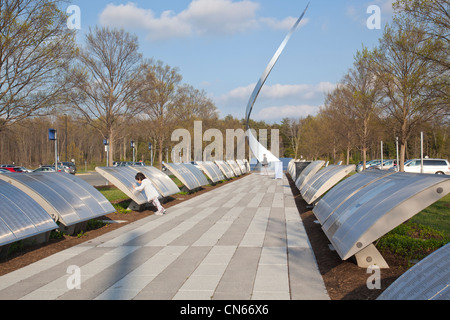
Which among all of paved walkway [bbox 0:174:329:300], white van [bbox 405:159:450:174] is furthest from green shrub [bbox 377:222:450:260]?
white van [bbox 405:159:450:174]

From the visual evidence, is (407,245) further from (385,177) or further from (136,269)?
(136,269)

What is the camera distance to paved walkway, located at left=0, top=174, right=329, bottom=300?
516 cm

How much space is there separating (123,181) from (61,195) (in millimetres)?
3560

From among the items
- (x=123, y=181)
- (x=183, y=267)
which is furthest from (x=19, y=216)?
(x=123, y=181)

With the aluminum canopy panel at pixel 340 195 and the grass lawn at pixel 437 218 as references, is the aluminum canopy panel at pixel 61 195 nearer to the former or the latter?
the aluminum canopy panel at pixel 340 195

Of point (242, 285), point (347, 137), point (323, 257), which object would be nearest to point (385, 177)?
point (323, 257)

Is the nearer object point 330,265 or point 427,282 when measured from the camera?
point 427,282

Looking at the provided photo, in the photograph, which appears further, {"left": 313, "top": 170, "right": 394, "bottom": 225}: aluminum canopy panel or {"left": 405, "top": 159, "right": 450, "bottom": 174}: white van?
{"left": 405, "top": 159, "right": 450, "bottom": 174}: white van

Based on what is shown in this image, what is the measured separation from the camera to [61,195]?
890 centimetres

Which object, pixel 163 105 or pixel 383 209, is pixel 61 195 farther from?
pixel 163 105

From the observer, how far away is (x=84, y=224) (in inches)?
384

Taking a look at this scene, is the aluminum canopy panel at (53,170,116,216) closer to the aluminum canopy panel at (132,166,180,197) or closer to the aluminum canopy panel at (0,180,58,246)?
the aluminum canopy panel at (0,180,58,246)

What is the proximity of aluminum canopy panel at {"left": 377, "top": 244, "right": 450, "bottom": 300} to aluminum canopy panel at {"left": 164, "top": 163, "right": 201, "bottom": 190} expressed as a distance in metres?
14.9

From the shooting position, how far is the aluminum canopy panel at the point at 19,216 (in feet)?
21.1
